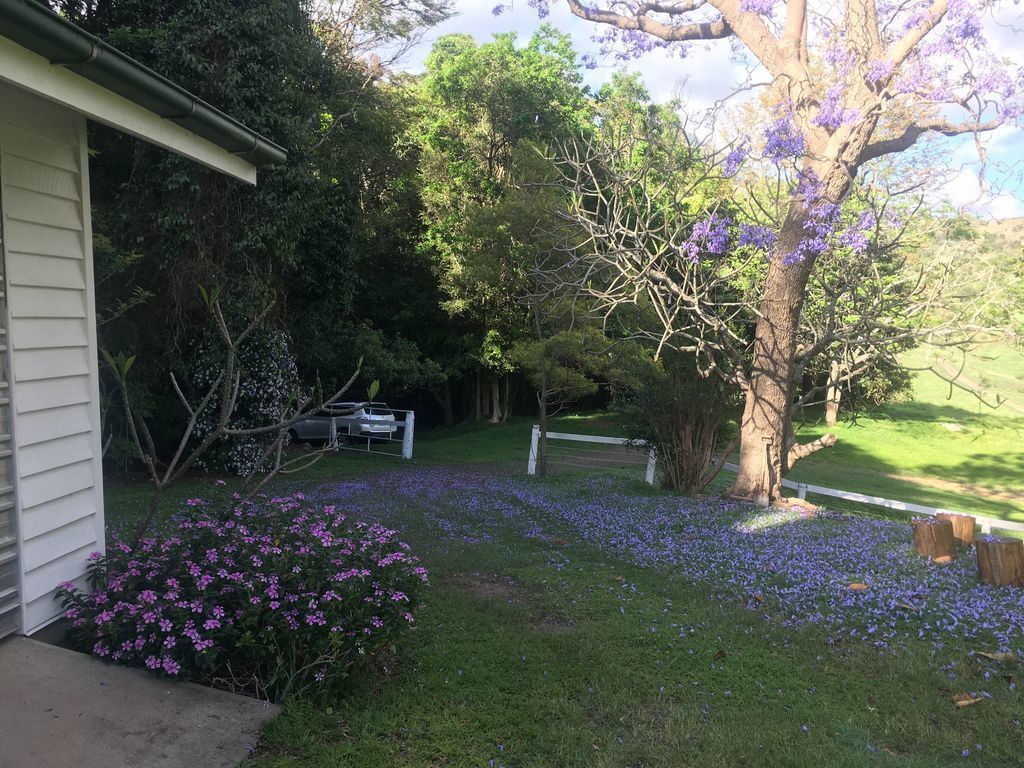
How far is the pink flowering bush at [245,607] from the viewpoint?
10.8 feet

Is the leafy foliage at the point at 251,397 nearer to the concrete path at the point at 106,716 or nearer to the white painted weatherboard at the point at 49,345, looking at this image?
the white painted weatherboard at the point at 49,345

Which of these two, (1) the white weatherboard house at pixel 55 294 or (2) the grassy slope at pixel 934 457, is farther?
(2) the grassy slope at pixel 934 457

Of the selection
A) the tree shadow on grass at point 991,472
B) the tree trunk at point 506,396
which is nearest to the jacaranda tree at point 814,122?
the tree shadow on grass at point 991,472

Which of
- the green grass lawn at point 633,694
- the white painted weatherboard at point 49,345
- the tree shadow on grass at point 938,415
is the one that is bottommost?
the tree shadow on grass at point 938,415

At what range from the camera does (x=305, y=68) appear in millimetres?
12711

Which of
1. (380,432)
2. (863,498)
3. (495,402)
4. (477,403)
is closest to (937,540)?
(863,498)

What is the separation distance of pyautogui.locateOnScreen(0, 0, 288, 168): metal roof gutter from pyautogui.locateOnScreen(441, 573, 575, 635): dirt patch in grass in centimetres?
328

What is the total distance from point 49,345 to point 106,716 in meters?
1.88

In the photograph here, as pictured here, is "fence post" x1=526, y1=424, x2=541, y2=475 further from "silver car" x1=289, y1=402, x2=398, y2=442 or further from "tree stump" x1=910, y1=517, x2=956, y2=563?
"tree stump" x1=910, y1=517, x2=956, y2=563

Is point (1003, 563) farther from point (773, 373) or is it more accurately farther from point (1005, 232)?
point (1005, 232)

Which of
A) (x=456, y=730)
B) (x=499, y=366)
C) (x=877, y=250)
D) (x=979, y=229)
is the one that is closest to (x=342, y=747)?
(x=456, y=730)

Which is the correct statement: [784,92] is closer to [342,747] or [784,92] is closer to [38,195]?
[38,195]

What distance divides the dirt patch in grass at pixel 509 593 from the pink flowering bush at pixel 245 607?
114cm

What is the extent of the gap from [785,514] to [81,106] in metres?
7.49
